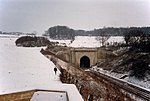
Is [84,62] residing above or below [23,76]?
below

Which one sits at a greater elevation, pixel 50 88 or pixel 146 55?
pixel 50 88

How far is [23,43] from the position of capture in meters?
55.8

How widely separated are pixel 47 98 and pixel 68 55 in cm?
3224

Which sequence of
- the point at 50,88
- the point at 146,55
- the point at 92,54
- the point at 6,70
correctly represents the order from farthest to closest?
the point at 92,54 < the point at 146,55 < the point at 6,70 < the point at 50,88

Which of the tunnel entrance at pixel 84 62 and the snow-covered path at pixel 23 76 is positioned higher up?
the snow-covered path at pixel 23 76

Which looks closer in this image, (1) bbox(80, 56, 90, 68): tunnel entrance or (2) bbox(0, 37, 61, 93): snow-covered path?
(2) bbox(0, 37, 61, 93): snow-covered path

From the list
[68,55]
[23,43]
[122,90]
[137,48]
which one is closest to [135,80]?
[122,90]

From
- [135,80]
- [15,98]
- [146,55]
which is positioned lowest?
[135,80]

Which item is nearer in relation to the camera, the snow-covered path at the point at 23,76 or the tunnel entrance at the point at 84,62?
the snow-covered path at the point at 23,76

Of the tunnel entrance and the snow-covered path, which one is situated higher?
the snow-covered path

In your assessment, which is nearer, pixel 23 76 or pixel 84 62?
pixel 23 76

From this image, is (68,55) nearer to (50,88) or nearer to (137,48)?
(137,48)

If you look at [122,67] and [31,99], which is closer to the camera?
[31,99]

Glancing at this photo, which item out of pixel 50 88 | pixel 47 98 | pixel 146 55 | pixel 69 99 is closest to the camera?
pixel 69 99
